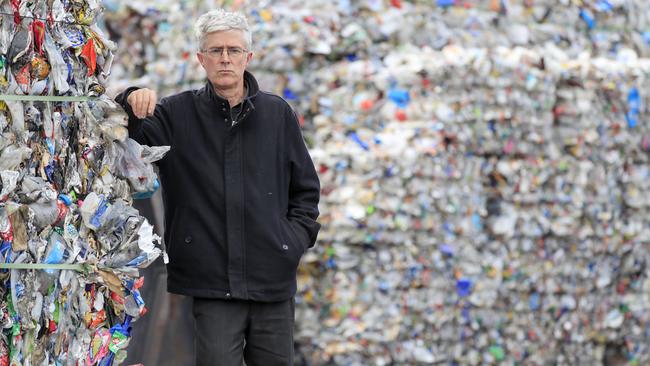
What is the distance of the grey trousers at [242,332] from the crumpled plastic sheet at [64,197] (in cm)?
60

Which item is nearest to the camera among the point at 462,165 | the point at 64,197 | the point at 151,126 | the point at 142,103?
the point at 64,197

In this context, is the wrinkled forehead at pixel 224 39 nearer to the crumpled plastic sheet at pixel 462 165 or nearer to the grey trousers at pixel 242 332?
the grey trousers at pixel 242 332

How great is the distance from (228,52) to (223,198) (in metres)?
0.49

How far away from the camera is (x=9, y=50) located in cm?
385

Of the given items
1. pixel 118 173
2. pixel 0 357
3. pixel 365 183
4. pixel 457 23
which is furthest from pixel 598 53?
pixel 0 357

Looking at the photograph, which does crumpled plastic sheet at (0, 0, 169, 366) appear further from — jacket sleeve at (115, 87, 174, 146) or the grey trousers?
the grey trousers

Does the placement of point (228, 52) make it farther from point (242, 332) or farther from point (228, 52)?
point (242, 332)

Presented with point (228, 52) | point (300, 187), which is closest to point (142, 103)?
point (228, 52)

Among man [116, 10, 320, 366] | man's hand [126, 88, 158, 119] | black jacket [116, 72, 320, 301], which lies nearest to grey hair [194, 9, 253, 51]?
man [116, 10, 320, 366]

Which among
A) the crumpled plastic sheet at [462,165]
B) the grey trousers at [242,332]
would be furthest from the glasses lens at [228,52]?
the crumpled plastic sheet at [462,165]

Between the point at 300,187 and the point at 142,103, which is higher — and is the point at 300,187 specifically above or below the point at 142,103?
below

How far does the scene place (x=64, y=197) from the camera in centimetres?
398

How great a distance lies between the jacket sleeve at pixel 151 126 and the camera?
4.56 metres

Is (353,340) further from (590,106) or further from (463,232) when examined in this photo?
(590,106)
